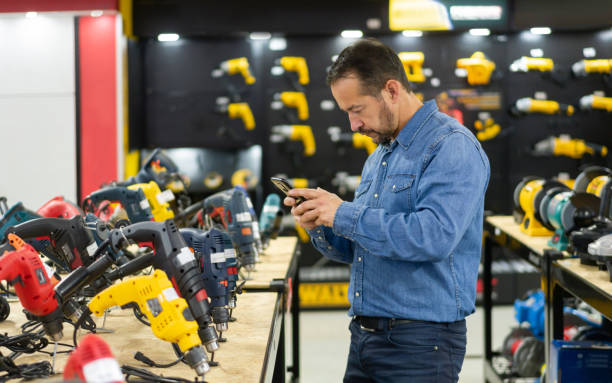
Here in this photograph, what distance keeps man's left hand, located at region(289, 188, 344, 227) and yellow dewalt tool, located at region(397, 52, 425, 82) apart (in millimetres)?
4536

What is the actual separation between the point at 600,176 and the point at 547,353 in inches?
42.6

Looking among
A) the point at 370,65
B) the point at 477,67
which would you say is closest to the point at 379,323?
the point at 370,65

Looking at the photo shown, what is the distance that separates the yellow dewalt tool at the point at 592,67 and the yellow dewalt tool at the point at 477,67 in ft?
2.59

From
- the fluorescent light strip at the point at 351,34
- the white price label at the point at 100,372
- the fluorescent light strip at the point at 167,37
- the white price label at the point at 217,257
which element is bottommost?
the white price label at the point at 217,257

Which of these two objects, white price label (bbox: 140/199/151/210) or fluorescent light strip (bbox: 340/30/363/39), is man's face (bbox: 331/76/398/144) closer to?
white price label (bbox: 140/199/151/210)

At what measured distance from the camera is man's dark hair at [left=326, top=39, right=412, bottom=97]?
5.45 ft

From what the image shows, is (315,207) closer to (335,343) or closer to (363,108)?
(363,108)

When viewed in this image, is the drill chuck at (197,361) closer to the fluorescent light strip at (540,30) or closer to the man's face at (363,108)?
the man's face at (363,108)

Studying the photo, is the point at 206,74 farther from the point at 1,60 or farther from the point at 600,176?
the point at 600,176

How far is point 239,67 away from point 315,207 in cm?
456

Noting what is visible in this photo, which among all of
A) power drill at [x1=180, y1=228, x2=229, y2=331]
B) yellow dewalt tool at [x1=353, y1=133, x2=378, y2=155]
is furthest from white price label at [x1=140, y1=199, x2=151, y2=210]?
yellow dewalt tool at [x1=353, y1=133, x2=378, y2=155]

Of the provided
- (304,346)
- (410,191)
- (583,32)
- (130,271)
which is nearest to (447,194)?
(410,191)

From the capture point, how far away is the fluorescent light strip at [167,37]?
5969 millimetres

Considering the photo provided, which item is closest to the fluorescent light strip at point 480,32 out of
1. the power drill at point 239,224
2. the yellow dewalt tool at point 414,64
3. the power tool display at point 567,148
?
Result: the yellow dewalt tool at point 414,64
